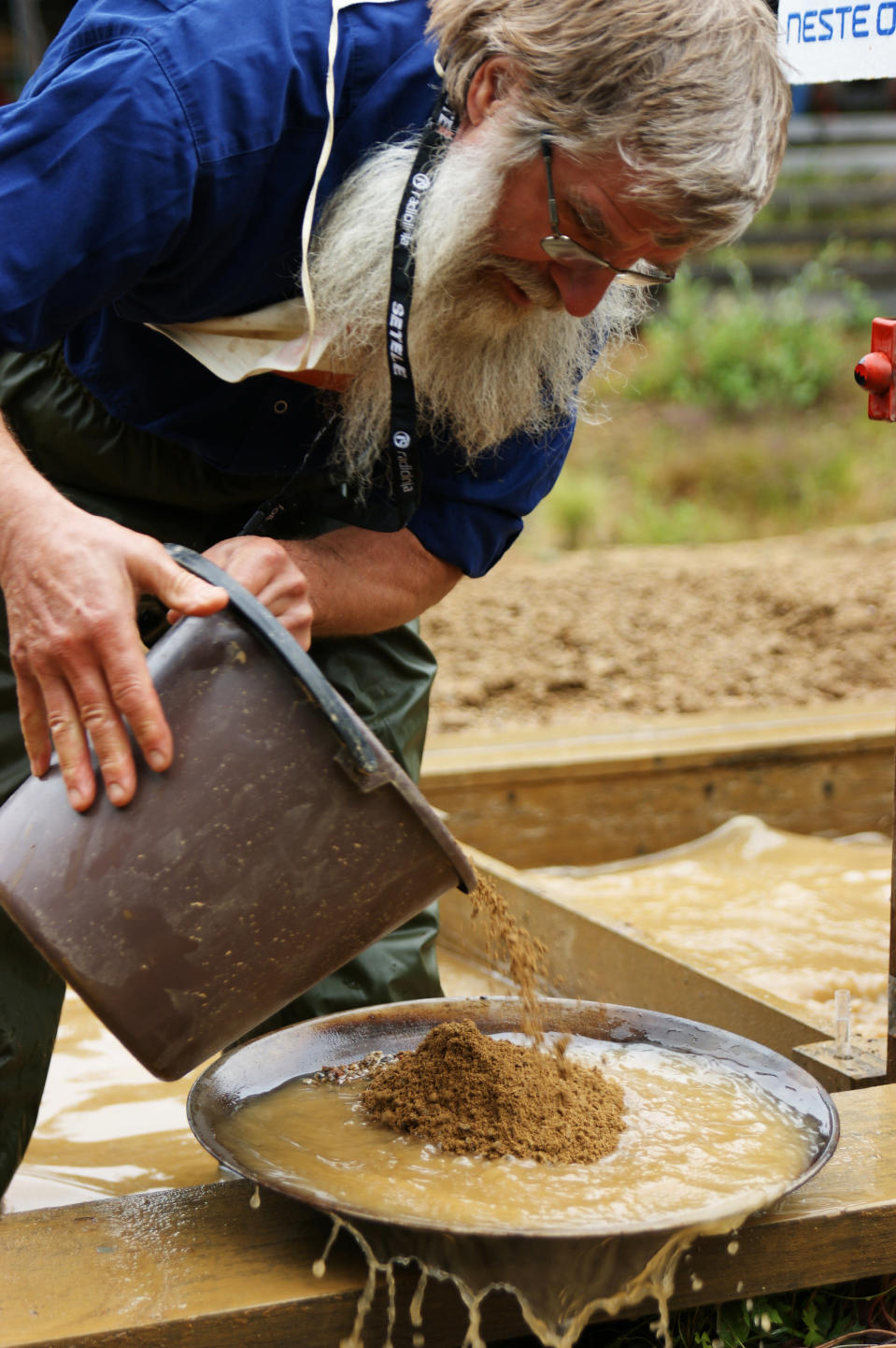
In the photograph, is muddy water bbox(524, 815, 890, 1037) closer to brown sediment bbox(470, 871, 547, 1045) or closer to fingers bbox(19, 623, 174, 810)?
brown sediment bbox(470, 871, 547, 1045)

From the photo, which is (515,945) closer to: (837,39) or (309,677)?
(309,677)

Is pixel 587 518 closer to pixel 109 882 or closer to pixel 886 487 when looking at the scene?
pixel 886 487

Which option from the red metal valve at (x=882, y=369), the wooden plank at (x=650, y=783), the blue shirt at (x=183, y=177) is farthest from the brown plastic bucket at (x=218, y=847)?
the wooden plank at (x=650, y=783)

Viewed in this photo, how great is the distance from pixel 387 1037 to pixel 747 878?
5.74 ft

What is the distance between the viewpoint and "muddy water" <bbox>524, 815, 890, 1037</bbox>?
304 cm

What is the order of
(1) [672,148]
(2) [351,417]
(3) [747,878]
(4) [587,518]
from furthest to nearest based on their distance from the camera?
(4) [587,518]
(3) [747,878]
(2) [351,417]
(1) [672,148]

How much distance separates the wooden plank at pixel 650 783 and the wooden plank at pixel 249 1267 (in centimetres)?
183

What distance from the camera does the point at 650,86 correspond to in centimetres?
170

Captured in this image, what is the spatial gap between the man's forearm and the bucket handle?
1.61 ft

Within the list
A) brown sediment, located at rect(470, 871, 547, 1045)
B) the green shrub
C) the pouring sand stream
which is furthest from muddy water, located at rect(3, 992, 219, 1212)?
the green shrub

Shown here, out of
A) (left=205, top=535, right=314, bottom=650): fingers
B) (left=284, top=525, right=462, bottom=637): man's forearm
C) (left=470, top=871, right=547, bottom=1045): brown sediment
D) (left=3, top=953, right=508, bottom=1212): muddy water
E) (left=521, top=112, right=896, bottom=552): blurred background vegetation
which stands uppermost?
(left=205, top=535, right=314, bottom=650): fingers

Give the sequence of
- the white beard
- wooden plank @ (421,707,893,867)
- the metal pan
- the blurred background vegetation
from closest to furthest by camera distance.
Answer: the metal pan → the white beard → wooden plank @ (421,707,893,867) → the blurred background vegetation

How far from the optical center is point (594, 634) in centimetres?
510

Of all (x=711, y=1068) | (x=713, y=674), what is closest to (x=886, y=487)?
(x=713, y=674)
